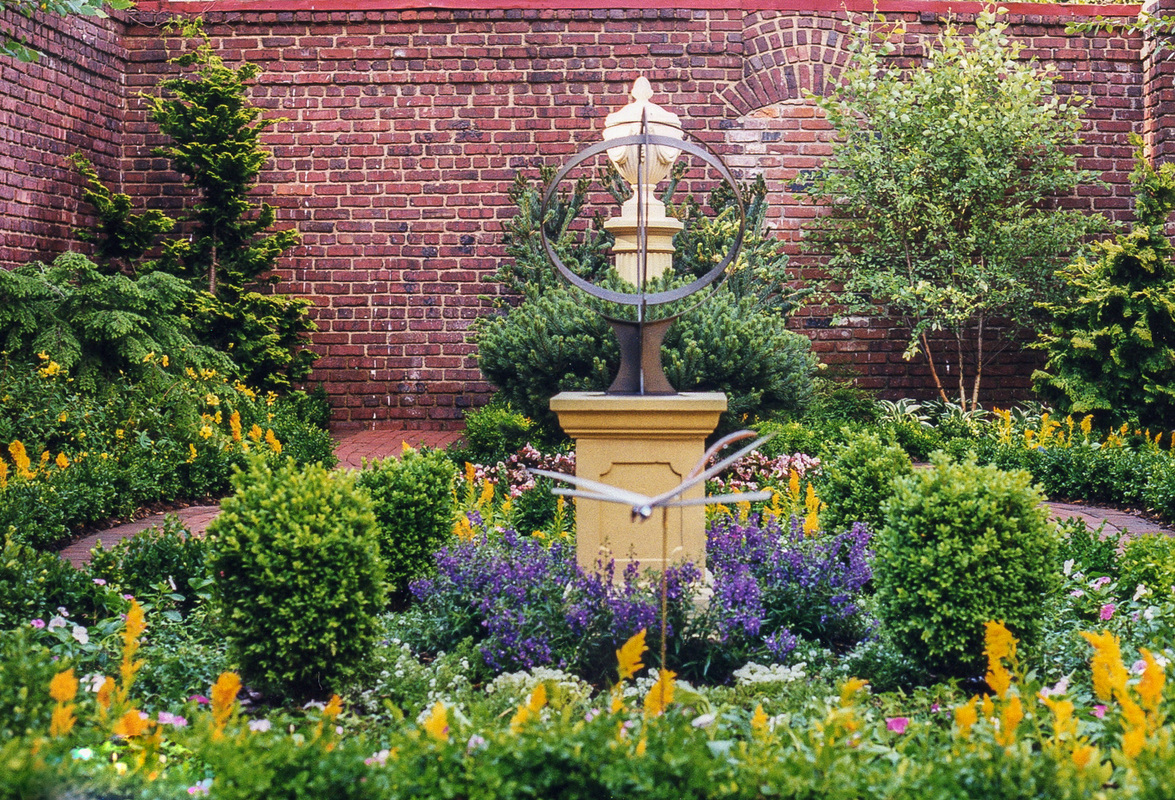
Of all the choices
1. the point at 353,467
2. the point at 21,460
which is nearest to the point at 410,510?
the point at 353,467

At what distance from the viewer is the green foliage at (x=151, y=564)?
3.54 meters

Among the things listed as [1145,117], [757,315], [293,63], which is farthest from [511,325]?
[1145,117]

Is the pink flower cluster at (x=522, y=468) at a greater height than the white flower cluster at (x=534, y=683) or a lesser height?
greater

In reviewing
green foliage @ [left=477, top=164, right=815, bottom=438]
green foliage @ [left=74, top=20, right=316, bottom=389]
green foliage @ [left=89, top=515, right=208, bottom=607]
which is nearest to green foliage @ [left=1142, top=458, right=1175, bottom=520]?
green foliage @ [left=477, top=164, right=815, bottom=438]

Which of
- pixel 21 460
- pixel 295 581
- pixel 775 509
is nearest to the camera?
pixel 295 581

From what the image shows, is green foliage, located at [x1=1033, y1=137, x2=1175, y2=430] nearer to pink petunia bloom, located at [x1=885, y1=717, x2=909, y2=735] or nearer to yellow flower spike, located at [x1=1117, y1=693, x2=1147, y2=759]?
pink petunia bloom, located at [x1=885, y1=717, x2=909, y2=735]

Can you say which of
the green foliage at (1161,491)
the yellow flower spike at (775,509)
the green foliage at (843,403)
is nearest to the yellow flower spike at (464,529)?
the yellow flower spike at (775,509)

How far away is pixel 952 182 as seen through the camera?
25.4 feet

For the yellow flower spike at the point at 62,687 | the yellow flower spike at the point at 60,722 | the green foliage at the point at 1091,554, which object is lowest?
the green foliage at the point at 1091,554

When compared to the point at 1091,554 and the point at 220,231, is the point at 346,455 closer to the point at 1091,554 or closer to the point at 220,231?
the point at 220,231

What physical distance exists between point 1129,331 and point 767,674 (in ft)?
17.9

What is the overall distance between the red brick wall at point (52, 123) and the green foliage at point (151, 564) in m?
4.65

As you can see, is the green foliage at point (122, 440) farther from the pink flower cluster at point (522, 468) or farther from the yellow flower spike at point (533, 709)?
the yellow flower spike at point (533, 709)

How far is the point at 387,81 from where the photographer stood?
848 cm
